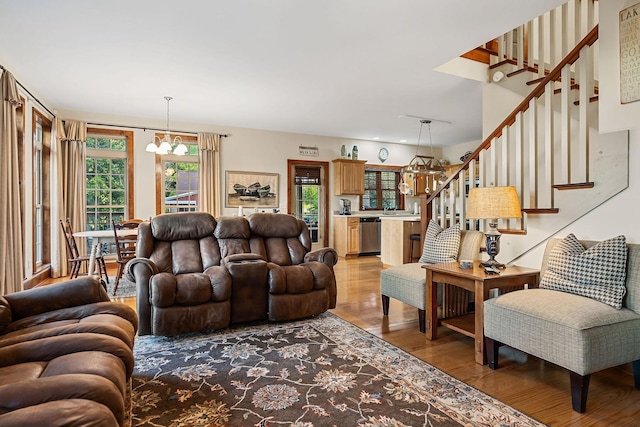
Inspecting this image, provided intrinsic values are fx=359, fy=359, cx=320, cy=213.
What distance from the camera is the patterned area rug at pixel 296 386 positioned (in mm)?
1853

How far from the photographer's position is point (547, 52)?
13.5ft

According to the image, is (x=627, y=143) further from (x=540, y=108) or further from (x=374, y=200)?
(x=374, y=200)

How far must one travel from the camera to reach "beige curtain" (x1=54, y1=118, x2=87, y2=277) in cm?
564

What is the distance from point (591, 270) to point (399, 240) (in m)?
3.89

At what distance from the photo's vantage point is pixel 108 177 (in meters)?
6.28

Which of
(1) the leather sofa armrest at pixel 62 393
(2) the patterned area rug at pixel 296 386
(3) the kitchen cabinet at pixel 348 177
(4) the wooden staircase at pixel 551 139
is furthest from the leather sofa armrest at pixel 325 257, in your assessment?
(3) the kitchen cabinet at pixel 348 177

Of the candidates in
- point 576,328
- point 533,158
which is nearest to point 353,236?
point 533,158

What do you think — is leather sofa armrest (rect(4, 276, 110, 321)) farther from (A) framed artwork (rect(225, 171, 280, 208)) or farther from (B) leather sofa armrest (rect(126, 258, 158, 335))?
(A) framed artwork (rect(225, 171, 280, 208))

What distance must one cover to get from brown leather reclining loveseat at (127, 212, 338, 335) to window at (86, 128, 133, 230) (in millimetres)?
3343

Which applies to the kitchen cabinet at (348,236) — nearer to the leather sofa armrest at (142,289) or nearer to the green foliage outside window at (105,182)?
the green foliage outside window at (105,182)

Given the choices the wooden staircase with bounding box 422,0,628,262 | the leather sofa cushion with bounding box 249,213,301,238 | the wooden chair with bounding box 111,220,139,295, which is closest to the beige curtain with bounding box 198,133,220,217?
the wooden chair with bounding box 111,220,139,295

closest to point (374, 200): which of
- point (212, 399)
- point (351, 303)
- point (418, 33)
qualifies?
point (351, 303)

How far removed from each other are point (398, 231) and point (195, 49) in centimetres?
411

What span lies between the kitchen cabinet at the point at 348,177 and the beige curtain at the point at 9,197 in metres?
5.69
